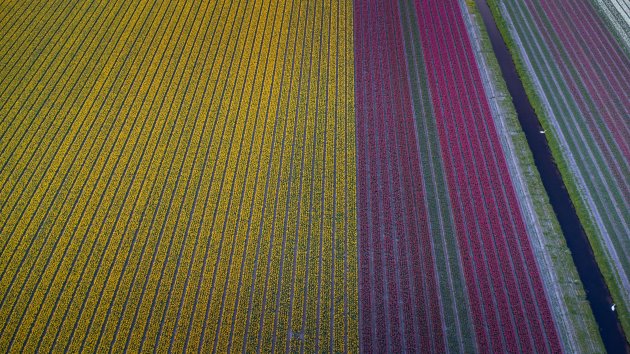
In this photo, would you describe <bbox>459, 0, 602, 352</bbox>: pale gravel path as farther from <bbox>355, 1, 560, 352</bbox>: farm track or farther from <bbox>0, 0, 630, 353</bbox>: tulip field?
<bbox>355, 1, 560, 352</bbox>: farm track

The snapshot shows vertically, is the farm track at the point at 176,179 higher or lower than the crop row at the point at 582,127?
lower

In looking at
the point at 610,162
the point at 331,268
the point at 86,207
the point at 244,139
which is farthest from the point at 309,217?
the point at 610,162

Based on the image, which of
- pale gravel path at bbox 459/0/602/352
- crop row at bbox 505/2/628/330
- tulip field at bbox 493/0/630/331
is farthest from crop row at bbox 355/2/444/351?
crop row at bbox 505/2/628/330

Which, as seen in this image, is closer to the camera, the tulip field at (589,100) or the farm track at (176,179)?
the farm track at (176,179)

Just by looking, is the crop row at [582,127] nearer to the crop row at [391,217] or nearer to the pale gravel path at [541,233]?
the pale gravel path at [541,233]

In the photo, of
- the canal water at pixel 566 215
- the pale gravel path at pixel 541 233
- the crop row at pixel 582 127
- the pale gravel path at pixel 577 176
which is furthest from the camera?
the crop row at pixel 582 127

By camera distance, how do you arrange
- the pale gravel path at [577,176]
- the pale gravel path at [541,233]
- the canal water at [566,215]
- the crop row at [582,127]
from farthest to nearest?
the crop row at [582,127]
the pale gravel path at [577,176]
the canal water at [566,215]
the pale gravel path at [541,233]

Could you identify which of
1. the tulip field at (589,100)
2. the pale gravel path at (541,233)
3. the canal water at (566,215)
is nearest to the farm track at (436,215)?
the pale gravel path at (541,233)

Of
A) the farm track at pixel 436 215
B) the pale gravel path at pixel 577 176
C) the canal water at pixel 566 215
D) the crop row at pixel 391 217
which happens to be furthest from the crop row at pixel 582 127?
the crop row at pixel 391 217
